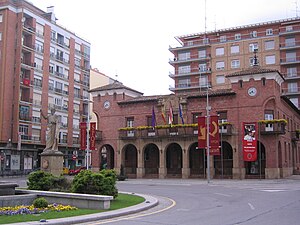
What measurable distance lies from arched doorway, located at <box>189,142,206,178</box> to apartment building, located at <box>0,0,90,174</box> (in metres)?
23.9

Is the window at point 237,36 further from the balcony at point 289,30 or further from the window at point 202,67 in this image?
the window at point 202,67

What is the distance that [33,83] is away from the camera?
6250cm

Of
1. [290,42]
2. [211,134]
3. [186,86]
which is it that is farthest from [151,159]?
[290,42]

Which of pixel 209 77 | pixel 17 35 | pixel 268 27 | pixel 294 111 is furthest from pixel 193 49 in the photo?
pixel 17 35

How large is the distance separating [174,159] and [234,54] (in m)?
34.3

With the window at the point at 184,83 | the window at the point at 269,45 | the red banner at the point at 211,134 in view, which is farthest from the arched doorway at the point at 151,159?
the window at the point at 269,45

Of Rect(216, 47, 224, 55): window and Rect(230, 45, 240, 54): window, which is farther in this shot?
Rect(216, 47, 224, 55): window

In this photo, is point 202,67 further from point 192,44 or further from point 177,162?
point 177,162

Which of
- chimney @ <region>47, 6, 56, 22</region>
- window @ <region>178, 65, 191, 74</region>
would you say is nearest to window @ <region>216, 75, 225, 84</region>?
window @ <region>178, 65, 191, 74</region>

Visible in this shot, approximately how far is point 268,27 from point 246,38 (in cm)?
435

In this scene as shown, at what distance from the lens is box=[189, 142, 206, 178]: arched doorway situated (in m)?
46.5

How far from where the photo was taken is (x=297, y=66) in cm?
7106

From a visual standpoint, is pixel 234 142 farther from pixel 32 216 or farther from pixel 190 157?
pixel 32 216

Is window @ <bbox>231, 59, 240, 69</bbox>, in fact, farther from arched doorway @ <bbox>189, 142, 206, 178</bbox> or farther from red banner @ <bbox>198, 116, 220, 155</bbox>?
red banner @ <bbox>198, 116, 220, 155</bbox>
